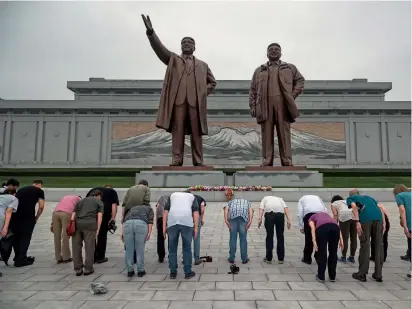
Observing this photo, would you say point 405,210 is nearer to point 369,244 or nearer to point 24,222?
point 369,244

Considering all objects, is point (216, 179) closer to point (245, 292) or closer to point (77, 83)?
point (245, 292)

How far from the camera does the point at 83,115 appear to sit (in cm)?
3672

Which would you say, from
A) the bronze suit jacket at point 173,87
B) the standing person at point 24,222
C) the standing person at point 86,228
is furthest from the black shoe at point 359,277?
the bronze suit jacket at point 173,87

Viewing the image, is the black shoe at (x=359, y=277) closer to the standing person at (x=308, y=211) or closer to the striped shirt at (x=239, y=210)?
the standing person at (x=308, y=211)

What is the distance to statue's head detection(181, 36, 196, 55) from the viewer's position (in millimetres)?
13586

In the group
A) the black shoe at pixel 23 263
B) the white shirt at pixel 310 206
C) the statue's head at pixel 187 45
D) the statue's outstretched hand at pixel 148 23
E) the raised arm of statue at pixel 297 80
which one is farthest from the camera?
the raised arm of statue at pixel 297 80

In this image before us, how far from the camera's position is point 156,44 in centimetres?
1266

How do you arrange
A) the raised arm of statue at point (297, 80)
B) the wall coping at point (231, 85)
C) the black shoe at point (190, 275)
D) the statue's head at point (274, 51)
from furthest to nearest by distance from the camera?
the wall coping at point (231, 85) → the raised arm of statue at point (297, 80) → the statue's head at point (274, 51) → the black shoe at point (190, 275)

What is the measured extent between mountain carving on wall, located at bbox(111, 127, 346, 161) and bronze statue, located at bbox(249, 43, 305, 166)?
20.4m

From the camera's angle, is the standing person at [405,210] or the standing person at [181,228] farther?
the standing person at [405,210]

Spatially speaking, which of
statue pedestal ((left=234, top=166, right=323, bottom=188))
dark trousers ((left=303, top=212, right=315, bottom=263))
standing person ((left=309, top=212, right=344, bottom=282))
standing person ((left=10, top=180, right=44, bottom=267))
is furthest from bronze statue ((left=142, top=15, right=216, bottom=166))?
standing person ((left=309, top=212, right=344, bottom=282))

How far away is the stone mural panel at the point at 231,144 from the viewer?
115 feet

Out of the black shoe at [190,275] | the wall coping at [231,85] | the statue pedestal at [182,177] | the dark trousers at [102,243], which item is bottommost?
the black shoe at [190,275]

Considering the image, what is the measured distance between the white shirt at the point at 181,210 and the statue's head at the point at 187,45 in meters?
9.71
